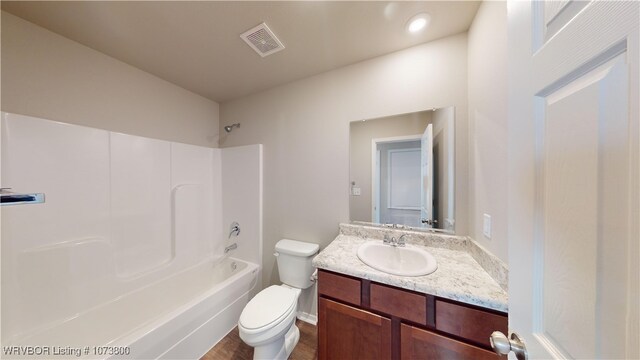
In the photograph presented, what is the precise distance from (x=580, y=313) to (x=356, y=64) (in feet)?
5.81

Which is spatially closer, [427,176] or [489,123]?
[489,123]

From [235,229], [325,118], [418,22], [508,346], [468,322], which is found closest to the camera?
[508,346]

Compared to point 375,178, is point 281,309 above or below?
below

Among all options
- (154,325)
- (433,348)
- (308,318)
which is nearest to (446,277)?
(433,348)

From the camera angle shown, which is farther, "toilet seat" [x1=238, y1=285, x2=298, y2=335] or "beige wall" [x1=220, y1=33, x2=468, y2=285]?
"beige wall" [x1=220, y1=33, x2=468, y2=285]

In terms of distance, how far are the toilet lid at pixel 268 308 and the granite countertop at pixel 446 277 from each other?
507 millimetres

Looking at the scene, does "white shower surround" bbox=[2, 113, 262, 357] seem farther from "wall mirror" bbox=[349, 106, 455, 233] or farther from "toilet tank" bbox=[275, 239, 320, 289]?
"wall mirror" bbox=[349, 106, 455, 233]

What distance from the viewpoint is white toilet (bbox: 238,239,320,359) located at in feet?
4.02

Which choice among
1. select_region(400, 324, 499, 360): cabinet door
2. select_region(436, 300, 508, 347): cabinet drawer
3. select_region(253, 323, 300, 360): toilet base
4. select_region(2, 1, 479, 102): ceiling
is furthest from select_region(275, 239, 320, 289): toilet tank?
select_region(2, 1, 479, 102): ceiling

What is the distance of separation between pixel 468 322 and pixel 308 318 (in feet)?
4.68

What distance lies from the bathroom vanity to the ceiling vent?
5.07 feet

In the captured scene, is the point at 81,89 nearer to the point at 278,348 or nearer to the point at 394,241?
the point at 278,348

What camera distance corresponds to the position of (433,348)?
89 centimetres

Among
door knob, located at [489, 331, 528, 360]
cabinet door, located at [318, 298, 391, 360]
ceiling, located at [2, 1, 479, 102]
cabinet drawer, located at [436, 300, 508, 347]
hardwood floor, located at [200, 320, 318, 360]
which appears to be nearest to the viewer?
door knob, located at [489, 331, 528, 360]
